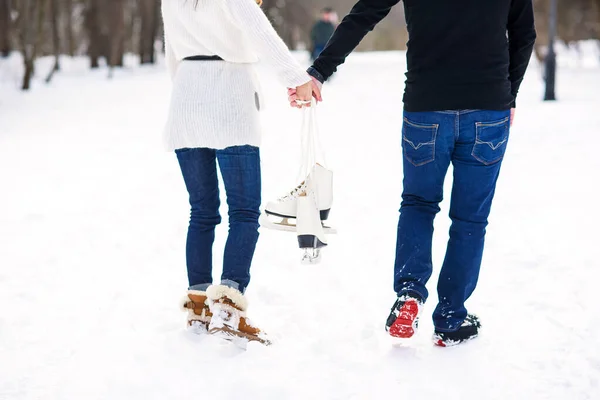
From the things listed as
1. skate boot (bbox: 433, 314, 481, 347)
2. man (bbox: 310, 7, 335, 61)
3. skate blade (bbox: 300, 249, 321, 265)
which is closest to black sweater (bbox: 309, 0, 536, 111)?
skate blade (bbox: 300, 249, 321, 265)

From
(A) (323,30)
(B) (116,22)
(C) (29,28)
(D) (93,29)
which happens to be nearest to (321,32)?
(A) (323,30)

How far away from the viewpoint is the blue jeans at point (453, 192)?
123 inches

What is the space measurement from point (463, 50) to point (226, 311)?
5.17 ft

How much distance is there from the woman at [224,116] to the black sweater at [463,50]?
511 mm

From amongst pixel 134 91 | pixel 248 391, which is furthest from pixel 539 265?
pixel 134 91

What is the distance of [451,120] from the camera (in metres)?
3.09

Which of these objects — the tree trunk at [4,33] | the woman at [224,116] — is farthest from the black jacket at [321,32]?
the woman at [224,116]

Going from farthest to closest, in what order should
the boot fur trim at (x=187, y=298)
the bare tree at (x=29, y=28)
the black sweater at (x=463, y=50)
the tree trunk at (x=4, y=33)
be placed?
the tree trunk at (x=4, y=33) < the bare tree at (x=29, y=28) < the boot fur trim at (x=187, y=298) < the black sweater at (x=463, y=50)

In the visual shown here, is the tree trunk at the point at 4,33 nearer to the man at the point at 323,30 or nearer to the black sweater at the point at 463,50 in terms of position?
the man at the point at 323,30

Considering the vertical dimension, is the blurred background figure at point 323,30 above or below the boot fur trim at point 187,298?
above

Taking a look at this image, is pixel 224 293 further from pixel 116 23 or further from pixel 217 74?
pixel 116 23

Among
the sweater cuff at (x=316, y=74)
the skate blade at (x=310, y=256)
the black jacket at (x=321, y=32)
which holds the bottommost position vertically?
the skate blade at (x=310, y=256)

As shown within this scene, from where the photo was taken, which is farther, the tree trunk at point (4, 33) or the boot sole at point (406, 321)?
the tree trunk at point (4, 33)

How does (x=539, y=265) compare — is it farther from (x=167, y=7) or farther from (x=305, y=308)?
(x=167, y=7)
